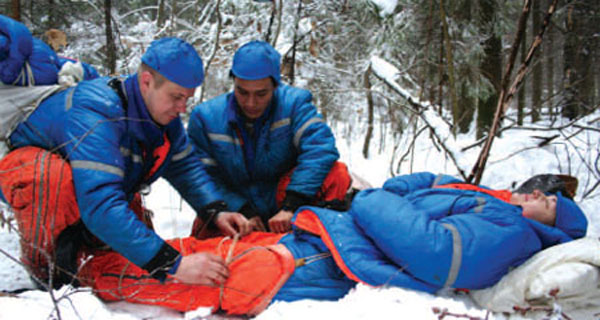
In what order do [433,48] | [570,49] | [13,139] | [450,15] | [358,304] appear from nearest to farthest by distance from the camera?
[358,304], [13,139], [450,15], [433,48], [570,49]

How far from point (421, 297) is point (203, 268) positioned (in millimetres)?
1037

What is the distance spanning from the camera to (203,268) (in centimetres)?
177

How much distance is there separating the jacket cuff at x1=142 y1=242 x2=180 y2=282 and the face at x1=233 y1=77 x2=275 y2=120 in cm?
122

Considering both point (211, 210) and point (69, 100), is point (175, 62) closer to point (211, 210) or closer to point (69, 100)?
point (69, 100)

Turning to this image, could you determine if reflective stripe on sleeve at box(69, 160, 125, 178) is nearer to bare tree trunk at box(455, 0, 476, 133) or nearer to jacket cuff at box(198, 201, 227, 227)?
jacket cuff at box(198, 201, 227, 227)

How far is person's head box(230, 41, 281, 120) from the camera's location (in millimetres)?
2496

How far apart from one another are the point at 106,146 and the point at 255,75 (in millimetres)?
1102

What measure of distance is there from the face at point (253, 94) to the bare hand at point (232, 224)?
0.78 meters

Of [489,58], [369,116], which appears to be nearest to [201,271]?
[369,116]

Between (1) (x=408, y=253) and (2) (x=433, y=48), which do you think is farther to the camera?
(2) (x=433, y=48)

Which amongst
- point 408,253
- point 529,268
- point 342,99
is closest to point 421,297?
point 408,253

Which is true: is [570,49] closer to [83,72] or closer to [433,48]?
[433,48]

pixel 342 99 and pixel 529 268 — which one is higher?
pixel 342 99

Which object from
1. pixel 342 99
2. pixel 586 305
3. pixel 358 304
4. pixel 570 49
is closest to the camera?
pixel 586 305
